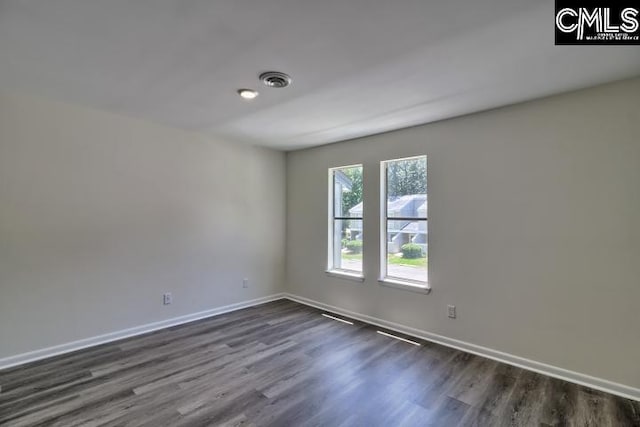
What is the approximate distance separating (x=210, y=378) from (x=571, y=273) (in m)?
3.16

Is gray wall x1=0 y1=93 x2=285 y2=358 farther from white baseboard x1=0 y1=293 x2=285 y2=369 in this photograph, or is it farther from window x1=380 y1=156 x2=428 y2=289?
window x1=380 y1=156 x2=428 y2=289

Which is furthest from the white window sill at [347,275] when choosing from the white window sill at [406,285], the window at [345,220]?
the white window sill at [406,285]

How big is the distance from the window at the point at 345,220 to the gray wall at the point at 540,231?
0.68 m

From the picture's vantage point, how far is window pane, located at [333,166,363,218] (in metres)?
4.29

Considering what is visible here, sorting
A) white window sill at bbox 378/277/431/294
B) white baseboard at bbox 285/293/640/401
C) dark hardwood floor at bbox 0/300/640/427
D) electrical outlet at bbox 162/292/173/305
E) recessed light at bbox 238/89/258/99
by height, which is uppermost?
recessed light at bbox 238/89/258/99

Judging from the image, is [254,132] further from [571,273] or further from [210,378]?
[571,273]

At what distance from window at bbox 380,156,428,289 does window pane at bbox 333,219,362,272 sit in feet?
1.53

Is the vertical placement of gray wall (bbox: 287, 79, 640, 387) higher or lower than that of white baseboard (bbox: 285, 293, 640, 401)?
higher

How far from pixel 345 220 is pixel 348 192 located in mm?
411

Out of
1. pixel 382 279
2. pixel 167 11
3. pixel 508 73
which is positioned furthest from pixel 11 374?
pixel 508 73

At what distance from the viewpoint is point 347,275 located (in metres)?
4.25

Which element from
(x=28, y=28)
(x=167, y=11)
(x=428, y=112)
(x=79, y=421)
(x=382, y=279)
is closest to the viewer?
(x=167, y=11)

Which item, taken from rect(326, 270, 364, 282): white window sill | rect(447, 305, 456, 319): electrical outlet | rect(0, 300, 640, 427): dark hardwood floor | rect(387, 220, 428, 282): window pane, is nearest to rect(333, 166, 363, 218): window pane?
rect(387, 220, 428, 282): window pane

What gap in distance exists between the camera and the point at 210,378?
2574 millimetres
